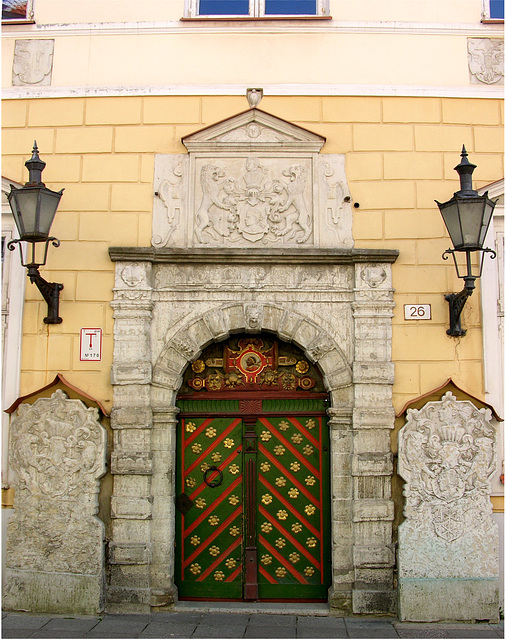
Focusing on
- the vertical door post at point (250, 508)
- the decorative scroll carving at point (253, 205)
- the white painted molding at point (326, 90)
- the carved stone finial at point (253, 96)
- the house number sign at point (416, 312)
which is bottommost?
the vertical door post at point (250, 508)

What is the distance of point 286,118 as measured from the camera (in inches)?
238

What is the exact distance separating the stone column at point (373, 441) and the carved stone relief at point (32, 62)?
3.42 m

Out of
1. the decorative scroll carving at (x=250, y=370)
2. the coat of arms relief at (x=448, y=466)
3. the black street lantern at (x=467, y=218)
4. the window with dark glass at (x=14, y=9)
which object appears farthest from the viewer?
the window with dark glass at (x=14, y=9)

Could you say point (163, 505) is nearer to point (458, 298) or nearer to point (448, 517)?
point (448, 517)

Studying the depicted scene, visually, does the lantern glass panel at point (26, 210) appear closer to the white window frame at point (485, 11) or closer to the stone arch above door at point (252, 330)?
the stone arch above door at point (252, 330)

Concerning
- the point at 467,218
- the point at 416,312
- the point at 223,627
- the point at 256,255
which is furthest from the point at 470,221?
the point at 223,627

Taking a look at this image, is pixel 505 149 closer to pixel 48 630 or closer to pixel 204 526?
pixel 204 526

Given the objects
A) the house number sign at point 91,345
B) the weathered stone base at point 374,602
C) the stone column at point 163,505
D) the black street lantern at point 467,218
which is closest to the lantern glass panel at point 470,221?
the black street lantern at point 467,218

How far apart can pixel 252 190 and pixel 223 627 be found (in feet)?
11.9

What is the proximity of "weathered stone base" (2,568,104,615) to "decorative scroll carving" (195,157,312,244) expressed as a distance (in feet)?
9.94

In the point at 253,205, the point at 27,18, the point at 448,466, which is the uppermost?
the point at 27,18

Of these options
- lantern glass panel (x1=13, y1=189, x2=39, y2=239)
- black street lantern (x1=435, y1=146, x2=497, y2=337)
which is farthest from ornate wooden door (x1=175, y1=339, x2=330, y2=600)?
lantern glass panel (x1=13, y1=189, x2=39, y2=239)

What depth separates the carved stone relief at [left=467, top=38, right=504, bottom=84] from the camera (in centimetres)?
609

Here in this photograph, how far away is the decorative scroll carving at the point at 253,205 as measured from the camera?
590 centimetres
